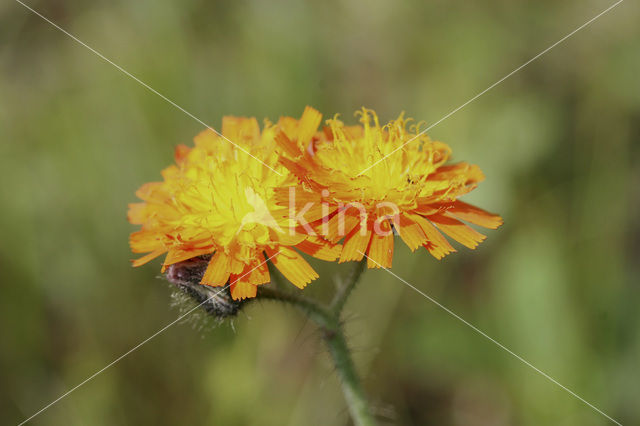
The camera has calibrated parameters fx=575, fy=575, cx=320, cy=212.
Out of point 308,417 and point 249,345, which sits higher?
point 249,345

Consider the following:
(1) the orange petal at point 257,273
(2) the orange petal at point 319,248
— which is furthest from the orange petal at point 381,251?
(1) the orange petal at point 257,273

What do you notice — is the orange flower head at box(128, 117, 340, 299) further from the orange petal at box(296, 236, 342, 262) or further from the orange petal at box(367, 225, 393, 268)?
the orange petal at box(367, 225, 393, 268)

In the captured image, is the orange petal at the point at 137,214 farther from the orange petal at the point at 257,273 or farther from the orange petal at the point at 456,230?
the orange petal at the point at 456,230

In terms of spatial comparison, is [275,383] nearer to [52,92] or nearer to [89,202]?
[89,202]

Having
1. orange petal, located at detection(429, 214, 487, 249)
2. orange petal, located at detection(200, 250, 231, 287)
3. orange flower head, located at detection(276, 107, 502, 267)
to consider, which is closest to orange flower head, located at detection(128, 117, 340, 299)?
orange petal, located at detection(200, 250, 231, 287)

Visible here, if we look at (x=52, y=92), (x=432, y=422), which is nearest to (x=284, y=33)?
(x=52, y=92)

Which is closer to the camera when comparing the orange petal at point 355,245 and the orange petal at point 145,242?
the orange petal at point 355,245

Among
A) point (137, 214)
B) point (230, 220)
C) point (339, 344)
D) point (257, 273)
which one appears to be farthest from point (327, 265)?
point (257, 273)
